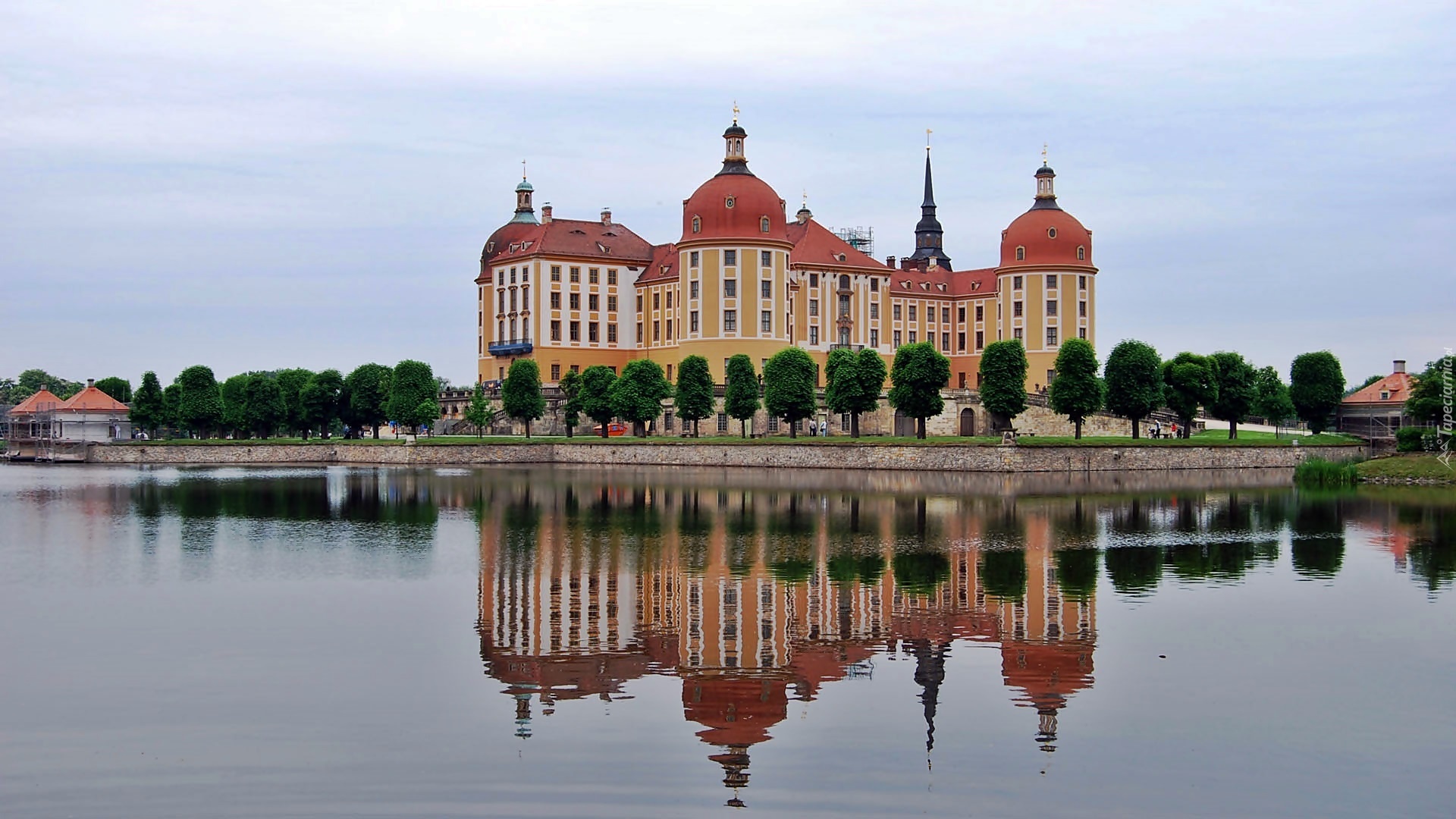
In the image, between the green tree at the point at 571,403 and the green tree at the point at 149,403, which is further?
the green tree at the point at 149,403

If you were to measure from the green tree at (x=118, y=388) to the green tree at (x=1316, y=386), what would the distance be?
86.5 m

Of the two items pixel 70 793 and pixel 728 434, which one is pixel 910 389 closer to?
pixel 728 434

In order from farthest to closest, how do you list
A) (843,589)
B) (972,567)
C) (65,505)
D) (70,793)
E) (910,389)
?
1. (910,389)
2. (65,505)
3. (972,567)
4. (843,589)
5. (70,793)

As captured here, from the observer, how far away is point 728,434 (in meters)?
80.2

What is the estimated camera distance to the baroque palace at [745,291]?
87.6 meters

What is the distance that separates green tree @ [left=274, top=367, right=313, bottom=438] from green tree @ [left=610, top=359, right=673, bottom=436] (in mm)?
24749

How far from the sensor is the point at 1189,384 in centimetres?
7225

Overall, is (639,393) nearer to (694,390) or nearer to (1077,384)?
(694,390)

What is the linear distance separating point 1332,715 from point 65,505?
1681 inches

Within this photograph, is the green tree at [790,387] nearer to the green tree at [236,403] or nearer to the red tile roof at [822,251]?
the red tile roof at [822,251]

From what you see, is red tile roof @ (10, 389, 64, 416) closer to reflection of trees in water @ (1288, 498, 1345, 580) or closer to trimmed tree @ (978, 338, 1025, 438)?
trimmed tree @ (978, 338, 1025, 438)

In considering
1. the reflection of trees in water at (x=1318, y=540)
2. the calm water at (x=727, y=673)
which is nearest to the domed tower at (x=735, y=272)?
the reflection of trees in water at (x=1318, y=540)

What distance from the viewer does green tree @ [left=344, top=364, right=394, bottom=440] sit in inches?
3597

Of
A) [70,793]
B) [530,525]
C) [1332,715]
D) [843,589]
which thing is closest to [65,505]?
[530,525]
